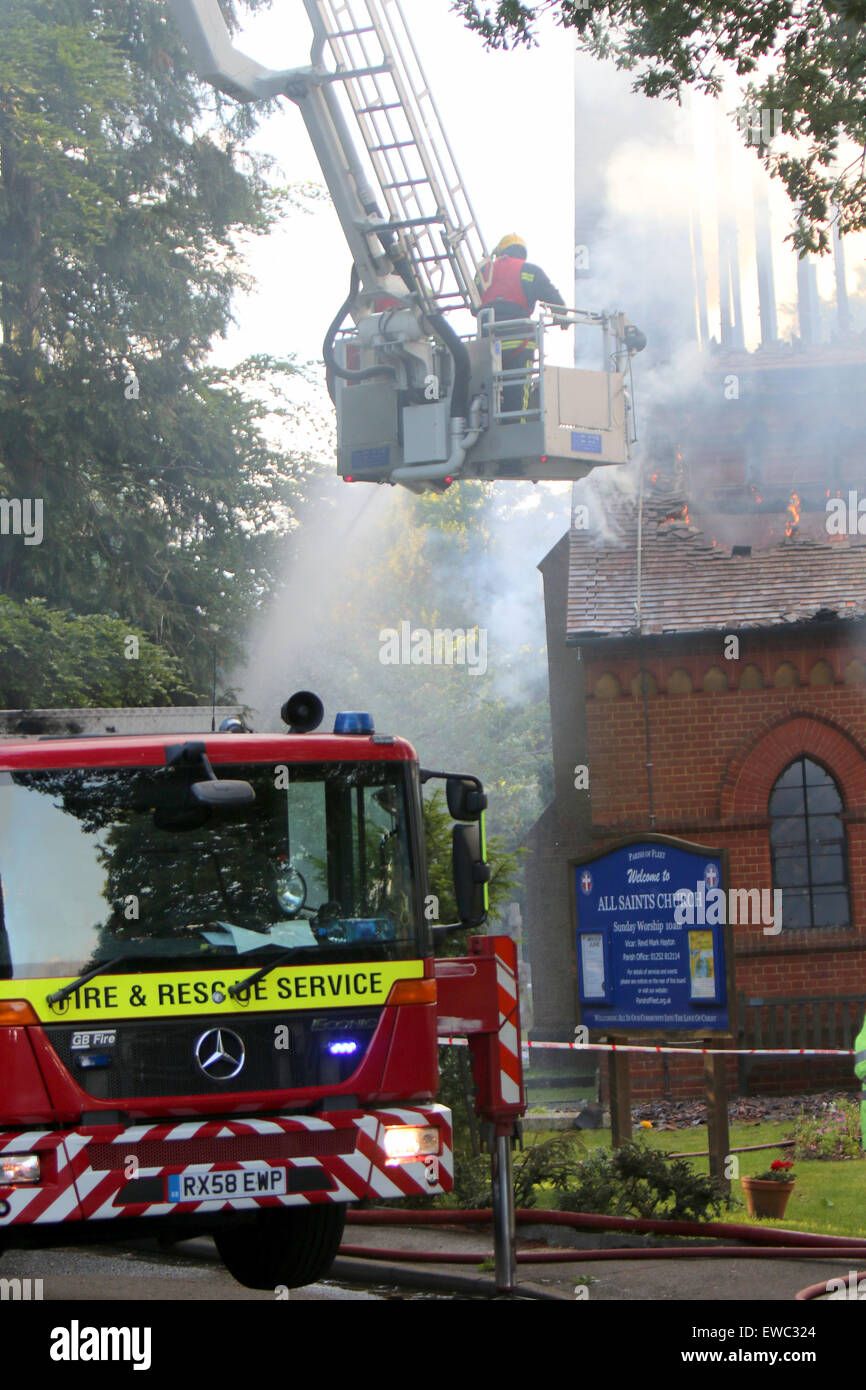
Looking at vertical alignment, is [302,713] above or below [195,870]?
above

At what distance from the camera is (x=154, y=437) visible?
2556 centimetres

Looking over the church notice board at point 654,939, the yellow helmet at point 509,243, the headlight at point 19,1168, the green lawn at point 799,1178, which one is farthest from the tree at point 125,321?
the headlight at point 19,1168

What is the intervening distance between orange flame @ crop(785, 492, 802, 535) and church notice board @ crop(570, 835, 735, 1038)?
38.8ft

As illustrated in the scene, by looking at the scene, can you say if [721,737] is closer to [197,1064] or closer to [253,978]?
[253,978]

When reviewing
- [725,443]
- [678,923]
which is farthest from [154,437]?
[678,923]

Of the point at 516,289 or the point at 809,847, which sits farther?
the point at 809,847

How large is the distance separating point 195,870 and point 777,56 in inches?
266

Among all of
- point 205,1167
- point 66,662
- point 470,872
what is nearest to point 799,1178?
point 470,872

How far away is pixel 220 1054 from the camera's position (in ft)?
22.3

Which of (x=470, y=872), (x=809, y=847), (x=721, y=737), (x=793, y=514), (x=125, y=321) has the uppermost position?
(x=125, y=321)

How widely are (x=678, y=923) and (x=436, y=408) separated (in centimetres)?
1122

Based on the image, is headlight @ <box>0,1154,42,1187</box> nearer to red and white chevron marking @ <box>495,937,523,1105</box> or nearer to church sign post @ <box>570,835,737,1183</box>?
red and white chevron marking @ <box>495,937,523,1105</box>

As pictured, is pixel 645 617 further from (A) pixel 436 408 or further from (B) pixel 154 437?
(B) pixel 154 437

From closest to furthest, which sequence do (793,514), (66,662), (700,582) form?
1. (66,662)
2. (700,582)
3. (793,514)
